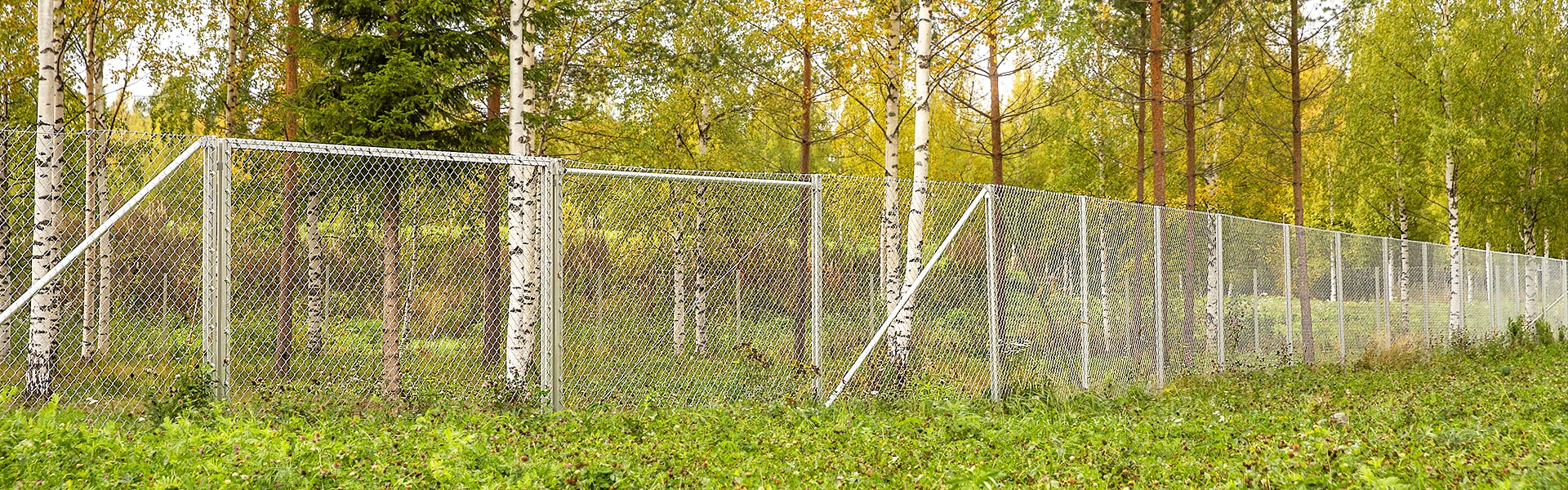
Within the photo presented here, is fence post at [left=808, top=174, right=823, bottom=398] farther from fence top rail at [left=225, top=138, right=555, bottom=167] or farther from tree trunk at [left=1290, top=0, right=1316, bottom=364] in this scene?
tree trunk at [left=1290, top=0, right=1316, bottom=364]

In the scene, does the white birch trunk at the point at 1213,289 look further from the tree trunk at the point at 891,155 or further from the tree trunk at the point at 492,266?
the tree trunk at the point at 492,266

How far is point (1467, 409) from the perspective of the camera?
308 inches

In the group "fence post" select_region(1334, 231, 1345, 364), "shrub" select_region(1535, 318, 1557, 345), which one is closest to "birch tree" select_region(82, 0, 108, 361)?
"fence post" select_region(1334, 231, 1345, 364)

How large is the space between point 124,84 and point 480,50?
744 cm

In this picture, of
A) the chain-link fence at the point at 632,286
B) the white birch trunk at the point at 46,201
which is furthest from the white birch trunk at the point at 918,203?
the white birch trunk at the point at 46,201

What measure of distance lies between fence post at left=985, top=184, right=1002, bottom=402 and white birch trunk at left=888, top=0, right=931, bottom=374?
0.65 metres

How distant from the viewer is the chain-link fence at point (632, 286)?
Answer: 6.58 metres

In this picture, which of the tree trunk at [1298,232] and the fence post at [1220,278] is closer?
the fence post at [1220,278]

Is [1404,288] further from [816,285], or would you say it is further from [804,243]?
[816,285]

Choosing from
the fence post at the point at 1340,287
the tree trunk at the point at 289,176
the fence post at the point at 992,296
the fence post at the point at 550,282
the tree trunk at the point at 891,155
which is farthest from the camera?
the fence post at the point at 1340,287

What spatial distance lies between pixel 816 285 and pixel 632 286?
1.49 m

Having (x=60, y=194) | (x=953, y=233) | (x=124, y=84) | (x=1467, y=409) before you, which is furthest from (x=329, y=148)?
(x=124, y=84)

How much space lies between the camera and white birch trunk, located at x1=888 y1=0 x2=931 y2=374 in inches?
334

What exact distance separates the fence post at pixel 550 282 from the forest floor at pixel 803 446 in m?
0.27
